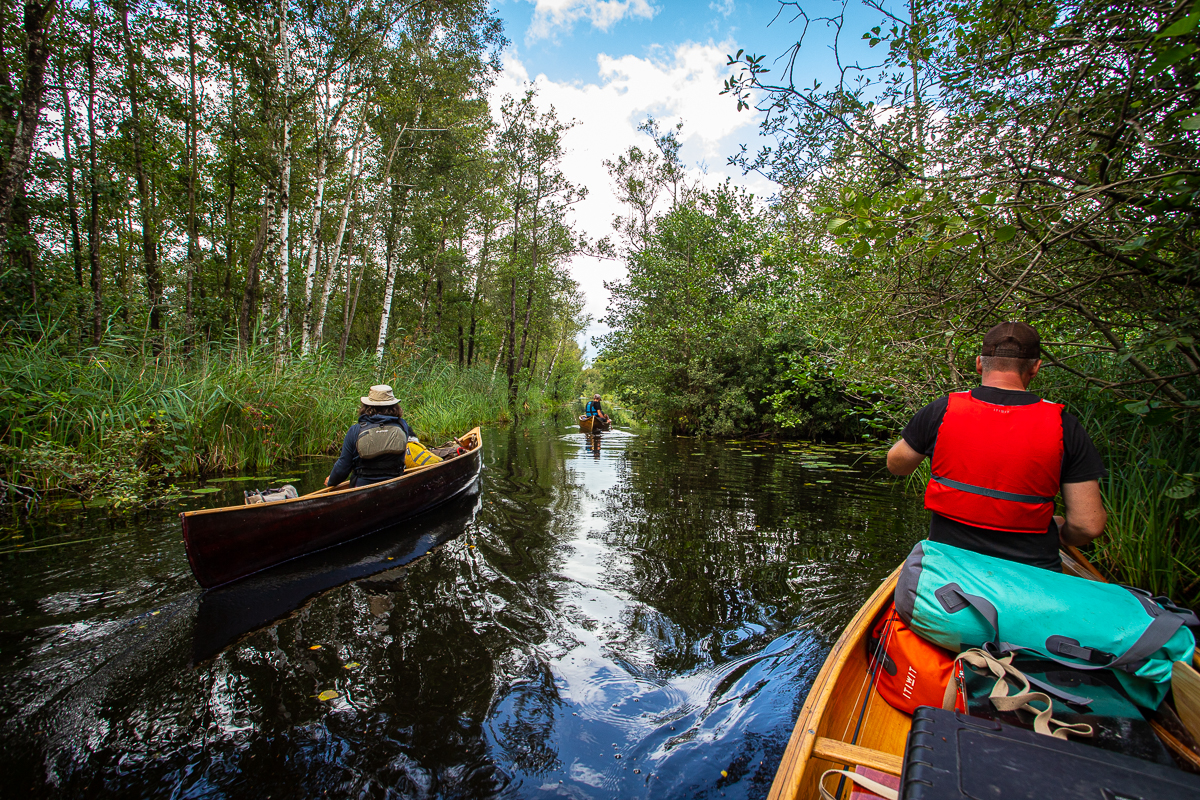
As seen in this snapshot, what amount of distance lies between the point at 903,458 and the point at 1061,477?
60cm

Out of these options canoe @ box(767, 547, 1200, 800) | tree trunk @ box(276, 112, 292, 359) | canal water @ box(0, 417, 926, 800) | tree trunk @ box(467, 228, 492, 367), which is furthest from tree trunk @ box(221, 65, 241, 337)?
canoe @ box(767, 547, 1200, 800)

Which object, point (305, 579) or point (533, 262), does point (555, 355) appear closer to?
point (533, 262)

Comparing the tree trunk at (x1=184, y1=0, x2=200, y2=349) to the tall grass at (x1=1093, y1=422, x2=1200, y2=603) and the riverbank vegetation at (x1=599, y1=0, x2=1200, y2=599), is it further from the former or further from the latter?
the tall grass at (x1=1093, y1=422, x2=1200, y2=603)

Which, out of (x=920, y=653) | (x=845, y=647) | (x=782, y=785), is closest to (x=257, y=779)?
(x=782, y=785)

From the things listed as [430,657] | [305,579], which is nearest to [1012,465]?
[430,657]

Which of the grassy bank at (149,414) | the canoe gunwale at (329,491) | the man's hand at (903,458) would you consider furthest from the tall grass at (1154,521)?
the grassy bank at (149,414)

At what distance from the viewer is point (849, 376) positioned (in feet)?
18.0

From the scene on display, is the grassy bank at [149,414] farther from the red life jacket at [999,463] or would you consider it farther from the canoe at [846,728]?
the red life jacket at [999,463]

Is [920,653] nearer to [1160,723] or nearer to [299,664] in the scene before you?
[1160,723]

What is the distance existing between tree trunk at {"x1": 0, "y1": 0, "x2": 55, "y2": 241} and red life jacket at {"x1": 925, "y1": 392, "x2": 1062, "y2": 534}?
9872 mm

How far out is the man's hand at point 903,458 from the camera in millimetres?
2492

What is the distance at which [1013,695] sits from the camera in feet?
5.39

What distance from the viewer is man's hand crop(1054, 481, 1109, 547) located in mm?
2074

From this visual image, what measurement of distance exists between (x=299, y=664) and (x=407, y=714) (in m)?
0.91
